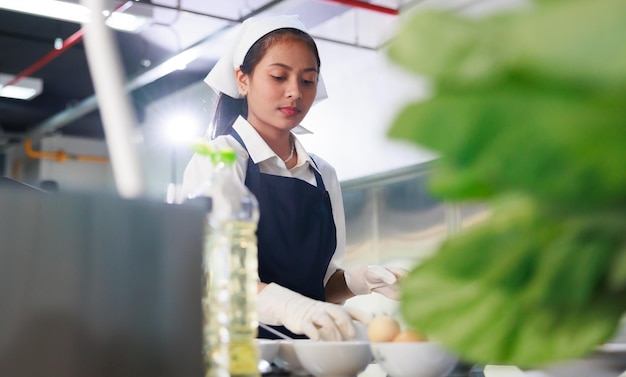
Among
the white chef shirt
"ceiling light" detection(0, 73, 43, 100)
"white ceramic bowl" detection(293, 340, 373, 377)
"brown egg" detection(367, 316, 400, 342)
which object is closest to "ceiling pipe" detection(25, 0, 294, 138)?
"ceiling light" detection(0, 73, 43, 100)


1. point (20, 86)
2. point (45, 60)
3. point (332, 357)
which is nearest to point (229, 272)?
point (332, 357)

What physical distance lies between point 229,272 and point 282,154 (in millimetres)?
1974

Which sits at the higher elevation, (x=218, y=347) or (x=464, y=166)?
(x=464, y=166)

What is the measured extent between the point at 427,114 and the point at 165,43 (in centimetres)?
754

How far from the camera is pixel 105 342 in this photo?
32.4 inches

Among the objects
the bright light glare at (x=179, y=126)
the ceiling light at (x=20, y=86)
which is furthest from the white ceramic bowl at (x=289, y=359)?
the ceiling light at (x=20, y=86)

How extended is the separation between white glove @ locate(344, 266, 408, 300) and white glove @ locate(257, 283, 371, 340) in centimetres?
31

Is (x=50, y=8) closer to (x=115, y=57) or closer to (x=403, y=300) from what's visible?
(x=115, y=57)

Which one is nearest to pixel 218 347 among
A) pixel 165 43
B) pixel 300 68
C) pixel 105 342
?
pixel 105 342

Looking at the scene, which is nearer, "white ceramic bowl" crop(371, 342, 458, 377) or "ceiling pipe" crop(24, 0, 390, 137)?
"white ceramic bowl" crop(371, 342, 458, 377)

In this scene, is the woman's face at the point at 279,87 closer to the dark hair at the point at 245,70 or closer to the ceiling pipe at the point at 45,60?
the dark hair at the point at 245,70

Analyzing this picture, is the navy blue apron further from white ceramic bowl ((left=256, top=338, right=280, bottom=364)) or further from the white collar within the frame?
white ceramic bowl ((left=256, top=338, right=280, bottom=364))

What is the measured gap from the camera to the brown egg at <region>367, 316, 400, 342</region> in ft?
4.31

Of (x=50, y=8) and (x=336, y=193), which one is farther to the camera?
(x=50, y=8)
